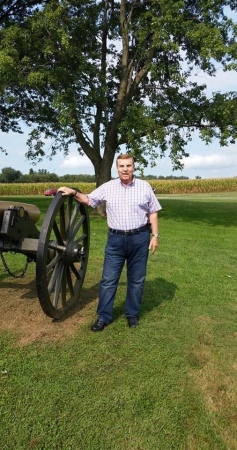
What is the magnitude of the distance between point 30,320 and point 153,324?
1.31 metres

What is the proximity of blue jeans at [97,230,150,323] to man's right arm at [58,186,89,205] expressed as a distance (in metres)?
0.43

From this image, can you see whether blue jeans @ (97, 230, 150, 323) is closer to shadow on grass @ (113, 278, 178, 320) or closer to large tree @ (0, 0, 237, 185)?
shadow on grass @ (113, 278, 178, 320)

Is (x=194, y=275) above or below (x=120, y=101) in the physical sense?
below

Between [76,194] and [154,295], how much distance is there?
6.70 feet

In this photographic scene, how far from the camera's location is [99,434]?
247 cm

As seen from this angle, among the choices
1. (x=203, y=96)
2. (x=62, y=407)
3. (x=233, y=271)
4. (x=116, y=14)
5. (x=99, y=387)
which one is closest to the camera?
(x=62, y=407)

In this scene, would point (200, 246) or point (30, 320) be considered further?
point (200, 246)

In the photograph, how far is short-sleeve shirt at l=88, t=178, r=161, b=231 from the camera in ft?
13.0

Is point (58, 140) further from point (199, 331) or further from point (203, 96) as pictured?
point (199, 331)

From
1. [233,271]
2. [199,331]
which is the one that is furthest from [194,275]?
[199,331]

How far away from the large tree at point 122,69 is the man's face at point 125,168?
9.41 metres

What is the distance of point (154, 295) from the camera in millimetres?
5355

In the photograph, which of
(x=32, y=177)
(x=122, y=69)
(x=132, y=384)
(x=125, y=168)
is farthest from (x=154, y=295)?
(x=32, y=177)

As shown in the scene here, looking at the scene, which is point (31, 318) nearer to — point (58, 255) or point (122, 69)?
point (58, 255)
